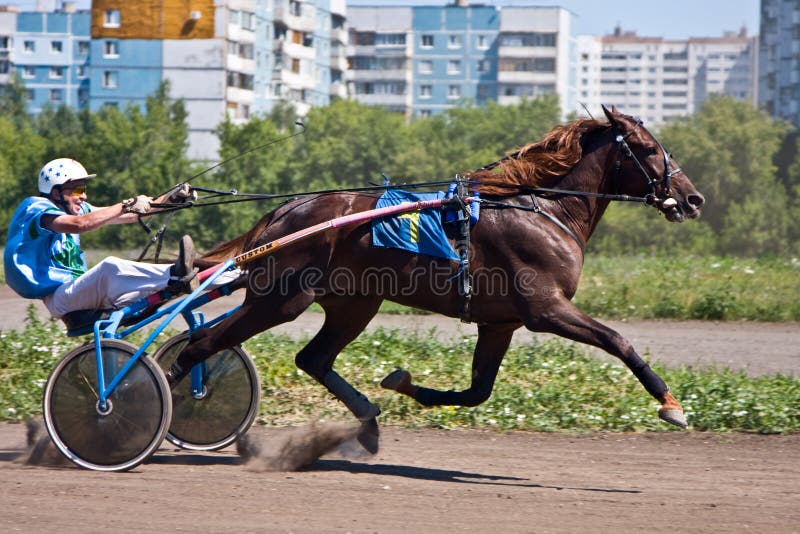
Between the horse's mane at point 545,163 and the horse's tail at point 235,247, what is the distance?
1.42m

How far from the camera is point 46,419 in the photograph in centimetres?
702

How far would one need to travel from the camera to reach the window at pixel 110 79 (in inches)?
2628

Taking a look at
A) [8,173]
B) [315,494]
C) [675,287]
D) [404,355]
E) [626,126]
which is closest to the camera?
[315,494]

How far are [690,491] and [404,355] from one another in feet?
14.6

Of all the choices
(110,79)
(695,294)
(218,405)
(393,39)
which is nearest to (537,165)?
(218,405)

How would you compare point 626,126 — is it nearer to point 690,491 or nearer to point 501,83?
point 690,491

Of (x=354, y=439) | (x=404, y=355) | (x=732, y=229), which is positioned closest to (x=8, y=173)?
(x=732, y=229)

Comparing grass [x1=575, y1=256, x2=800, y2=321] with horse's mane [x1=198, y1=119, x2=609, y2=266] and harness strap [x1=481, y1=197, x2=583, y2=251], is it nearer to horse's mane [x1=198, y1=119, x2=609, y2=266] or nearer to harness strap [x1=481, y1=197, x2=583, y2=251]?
horse's mane [x1=198, y1=119, x2=609, y2=266]

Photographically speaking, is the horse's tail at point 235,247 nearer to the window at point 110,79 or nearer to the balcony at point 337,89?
the window at point 110,79

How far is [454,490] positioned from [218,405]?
6.74 feet

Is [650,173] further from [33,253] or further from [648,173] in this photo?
[33,253]

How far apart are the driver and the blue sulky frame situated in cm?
8

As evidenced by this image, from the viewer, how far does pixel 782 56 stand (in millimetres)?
93250

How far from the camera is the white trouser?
7.23 metres
